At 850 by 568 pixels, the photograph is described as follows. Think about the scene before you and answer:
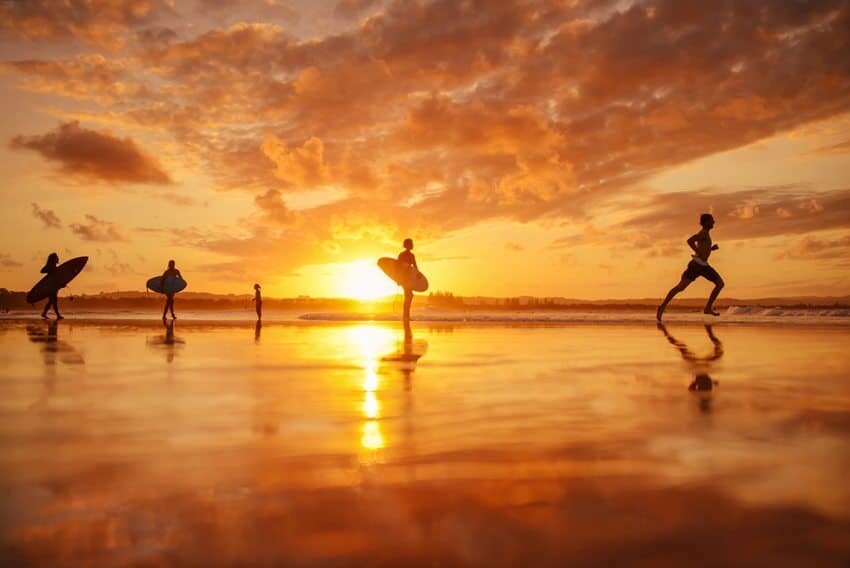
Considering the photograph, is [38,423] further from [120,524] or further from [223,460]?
[120,524]

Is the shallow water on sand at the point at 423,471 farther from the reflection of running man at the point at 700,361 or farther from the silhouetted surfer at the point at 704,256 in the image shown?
the silhouetted surfer at the point at 704,256

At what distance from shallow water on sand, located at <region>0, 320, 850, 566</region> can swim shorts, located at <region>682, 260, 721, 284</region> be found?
11.4 m

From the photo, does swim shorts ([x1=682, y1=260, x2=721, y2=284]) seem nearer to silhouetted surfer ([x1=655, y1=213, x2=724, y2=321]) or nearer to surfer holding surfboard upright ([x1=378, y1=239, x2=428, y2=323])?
silhouetted surfer ([x1=655, y1=213, x2=724, y2=321])

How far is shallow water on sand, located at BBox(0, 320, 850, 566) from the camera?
221cm

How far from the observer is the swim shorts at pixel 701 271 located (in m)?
17.5

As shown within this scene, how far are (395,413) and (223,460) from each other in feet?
5.48

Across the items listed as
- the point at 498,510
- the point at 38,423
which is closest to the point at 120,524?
the point at 498,510

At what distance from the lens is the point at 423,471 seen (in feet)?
10.4

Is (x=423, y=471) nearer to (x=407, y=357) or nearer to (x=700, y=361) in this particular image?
(x=407, y=357)

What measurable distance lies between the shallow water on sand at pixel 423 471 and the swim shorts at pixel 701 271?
11401 millimetres

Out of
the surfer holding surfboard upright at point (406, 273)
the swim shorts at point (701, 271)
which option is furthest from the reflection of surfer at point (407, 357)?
the swim shorts at point (701, 271)

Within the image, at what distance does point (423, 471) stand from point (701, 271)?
16399 millimetres

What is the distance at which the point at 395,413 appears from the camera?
189 inches

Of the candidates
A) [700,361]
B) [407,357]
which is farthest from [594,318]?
[407,357]
